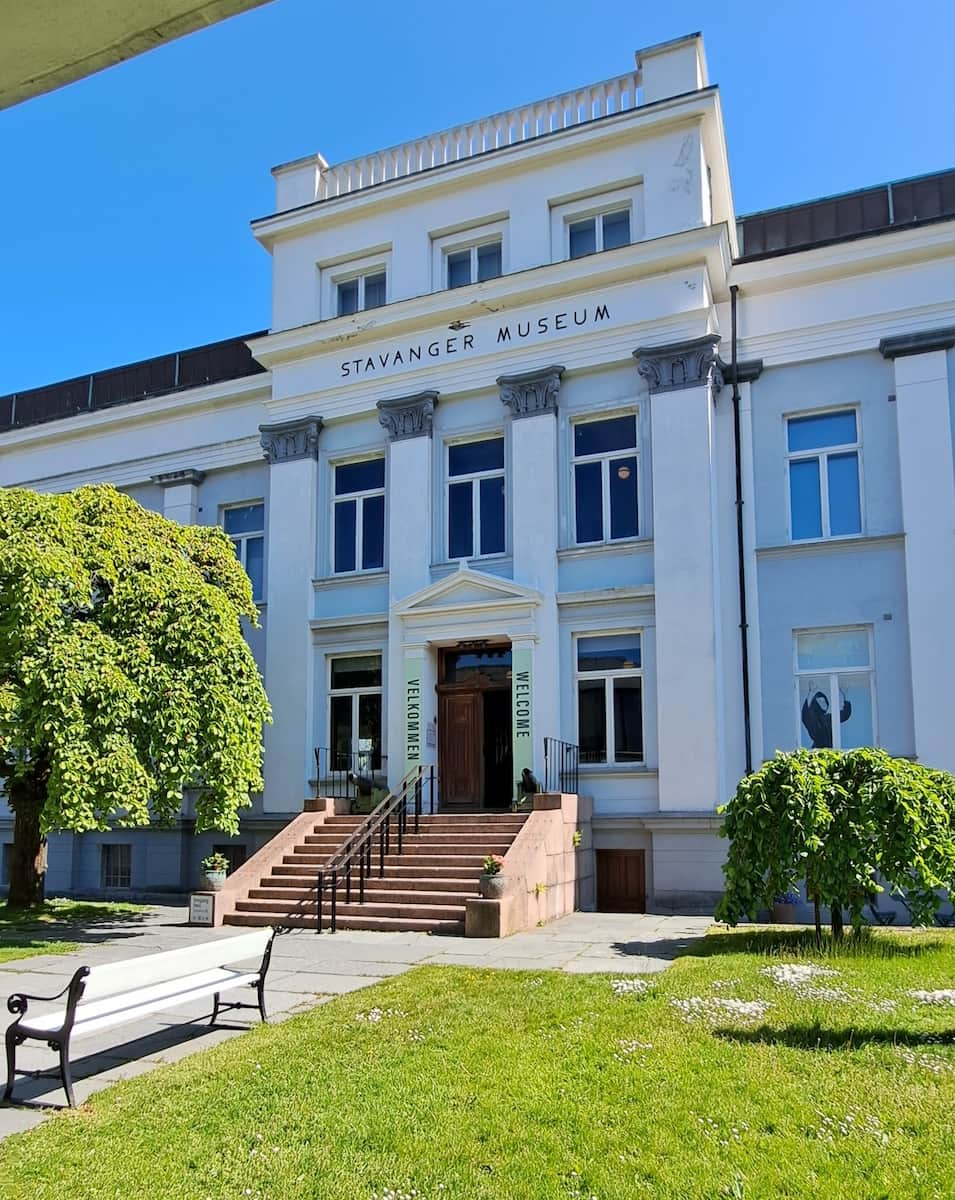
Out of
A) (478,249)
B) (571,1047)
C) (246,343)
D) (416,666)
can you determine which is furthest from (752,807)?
(246,343)

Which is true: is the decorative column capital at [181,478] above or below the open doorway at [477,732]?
above

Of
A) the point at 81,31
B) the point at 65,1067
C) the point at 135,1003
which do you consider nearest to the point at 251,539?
the point at 135,1003

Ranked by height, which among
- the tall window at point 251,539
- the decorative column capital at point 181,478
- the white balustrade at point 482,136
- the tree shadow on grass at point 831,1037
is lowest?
the tree shadow on grass at point 831,1037

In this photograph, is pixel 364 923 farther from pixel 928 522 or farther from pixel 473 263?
pixel 473 263

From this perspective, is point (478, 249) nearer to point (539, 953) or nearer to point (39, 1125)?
point (539, 953)

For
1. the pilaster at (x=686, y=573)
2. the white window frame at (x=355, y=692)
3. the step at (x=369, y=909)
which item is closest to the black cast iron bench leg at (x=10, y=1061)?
the step at (x=369, y=909)

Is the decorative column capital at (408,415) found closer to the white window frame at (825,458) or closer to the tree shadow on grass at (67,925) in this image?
the white window frame at (825,458)

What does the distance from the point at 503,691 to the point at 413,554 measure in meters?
3.10

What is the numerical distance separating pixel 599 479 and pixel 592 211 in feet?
16.9

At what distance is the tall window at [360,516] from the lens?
850 inches

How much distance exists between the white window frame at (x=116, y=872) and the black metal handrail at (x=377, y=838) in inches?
275

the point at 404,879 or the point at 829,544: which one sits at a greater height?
the point at 829,544

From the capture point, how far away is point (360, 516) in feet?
71.4

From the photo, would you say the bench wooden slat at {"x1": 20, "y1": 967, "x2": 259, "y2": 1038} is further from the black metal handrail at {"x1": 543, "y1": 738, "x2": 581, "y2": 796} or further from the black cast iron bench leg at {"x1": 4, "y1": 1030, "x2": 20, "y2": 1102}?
the black metal handrail at {"x1": 543, "y1": 738, "x2": 581, "y2": 796}
